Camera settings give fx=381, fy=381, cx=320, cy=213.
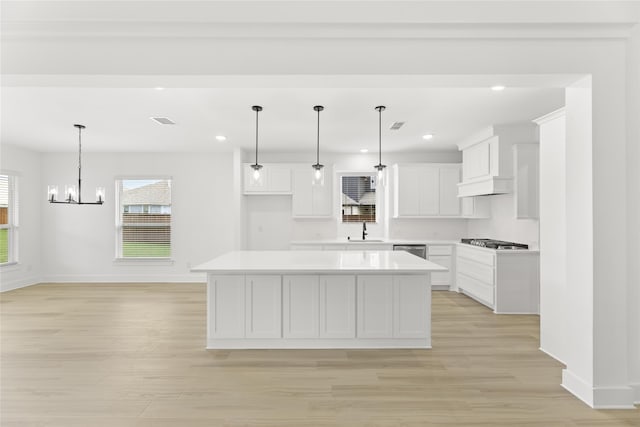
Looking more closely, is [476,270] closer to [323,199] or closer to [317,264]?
[323,199]

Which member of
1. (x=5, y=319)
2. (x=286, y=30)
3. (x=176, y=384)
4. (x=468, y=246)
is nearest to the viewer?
(x=286, y=30)

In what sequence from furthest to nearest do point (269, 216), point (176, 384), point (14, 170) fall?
point (269, 216) → point (14, 170) → point (176, 384)

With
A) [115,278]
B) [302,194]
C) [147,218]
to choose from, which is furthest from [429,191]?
[115,278]

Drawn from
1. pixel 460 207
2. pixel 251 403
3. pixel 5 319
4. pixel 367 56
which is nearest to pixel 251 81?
pixel 367 56

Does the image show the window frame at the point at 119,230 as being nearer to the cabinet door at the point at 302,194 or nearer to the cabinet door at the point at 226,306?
the cabinet door at the point at 302,194

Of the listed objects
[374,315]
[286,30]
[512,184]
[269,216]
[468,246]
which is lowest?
[374,315]

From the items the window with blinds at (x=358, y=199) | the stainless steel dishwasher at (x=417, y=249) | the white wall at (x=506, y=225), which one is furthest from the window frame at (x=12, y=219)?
the white wall at (x=506, y=225)

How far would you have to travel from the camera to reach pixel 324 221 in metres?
7.39

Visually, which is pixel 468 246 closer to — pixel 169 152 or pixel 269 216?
pixel 269 216

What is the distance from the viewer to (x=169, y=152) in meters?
7.43

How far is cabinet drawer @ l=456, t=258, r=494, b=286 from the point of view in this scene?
532 centimetres

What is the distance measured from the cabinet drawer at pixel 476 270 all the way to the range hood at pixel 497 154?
1.09m

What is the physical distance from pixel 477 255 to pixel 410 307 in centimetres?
251

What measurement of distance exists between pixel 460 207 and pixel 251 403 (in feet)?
17.9
